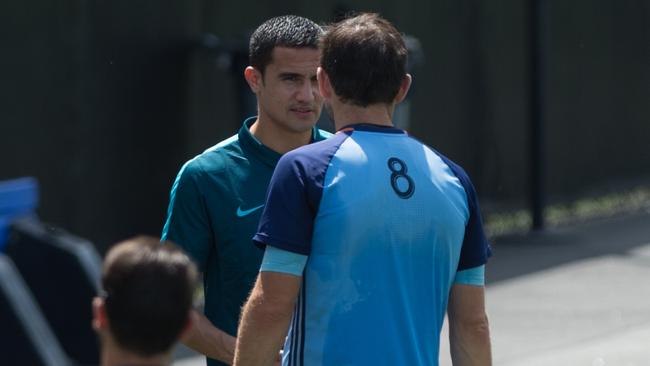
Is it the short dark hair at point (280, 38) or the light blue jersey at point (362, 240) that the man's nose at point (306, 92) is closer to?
the short dark hair at point (280, 38)

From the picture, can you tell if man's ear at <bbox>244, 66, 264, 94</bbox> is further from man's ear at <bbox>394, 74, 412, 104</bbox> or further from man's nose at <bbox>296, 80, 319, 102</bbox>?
man's ear at <bbox>394, 74, 412, 104</bbox>

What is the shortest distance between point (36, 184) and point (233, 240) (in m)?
5.11

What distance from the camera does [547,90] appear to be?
14.3 meters

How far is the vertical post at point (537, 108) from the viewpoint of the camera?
13258 mm

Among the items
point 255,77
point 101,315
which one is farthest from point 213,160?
point 101,315

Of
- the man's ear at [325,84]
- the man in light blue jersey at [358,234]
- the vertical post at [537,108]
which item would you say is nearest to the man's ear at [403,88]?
the man in light blue jersey at [358,234]

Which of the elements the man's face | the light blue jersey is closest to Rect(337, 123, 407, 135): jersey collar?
the light blue jersey

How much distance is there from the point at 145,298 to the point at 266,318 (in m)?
0.83

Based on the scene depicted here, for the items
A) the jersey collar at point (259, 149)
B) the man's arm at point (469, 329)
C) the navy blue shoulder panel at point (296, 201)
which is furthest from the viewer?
the jersey collar at point (259, 149)

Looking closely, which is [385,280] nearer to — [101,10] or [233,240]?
[233,240]

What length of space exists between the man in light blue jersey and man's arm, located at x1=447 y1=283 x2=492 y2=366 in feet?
0.30

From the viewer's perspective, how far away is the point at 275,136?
166 inches

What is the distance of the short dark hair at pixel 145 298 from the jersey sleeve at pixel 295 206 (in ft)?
2.25

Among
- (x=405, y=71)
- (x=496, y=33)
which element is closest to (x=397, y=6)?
(x=496, y=33)
